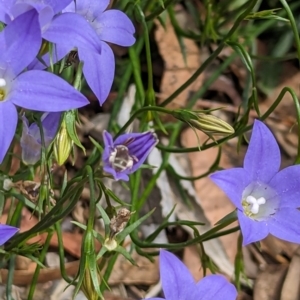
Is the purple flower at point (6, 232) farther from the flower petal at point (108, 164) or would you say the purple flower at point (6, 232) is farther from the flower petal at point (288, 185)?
the flower petal at point (288, 185)

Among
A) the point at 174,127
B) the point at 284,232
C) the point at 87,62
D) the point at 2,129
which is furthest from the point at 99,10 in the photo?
the point at 174,127

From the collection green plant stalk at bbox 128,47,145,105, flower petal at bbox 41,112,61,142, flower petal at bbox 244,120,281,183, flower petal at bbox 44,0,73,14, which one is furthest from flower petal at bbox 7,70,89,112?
green plant stalk at bbox 128,47,145,105

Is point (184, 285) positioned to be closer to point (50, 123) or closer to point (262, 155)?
point (262, 155)

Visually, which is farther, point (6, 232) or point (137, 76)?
point (137, 76)

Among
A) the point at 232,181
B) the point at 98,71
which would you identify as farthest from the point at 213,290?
the point at 98,71

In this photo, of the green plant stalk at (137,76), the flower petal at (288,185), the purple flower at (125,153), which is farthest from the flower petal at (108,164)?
the green plant stalk at (137,76)

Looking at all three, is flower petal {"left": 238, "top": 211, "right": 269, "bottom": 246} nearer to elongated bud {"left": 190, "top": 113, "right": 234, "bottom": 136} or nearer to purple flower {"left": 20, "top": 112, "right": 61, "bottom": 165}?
elongated bud {"left": 190, "top": 113, "right": 234, "bottom": 136}
